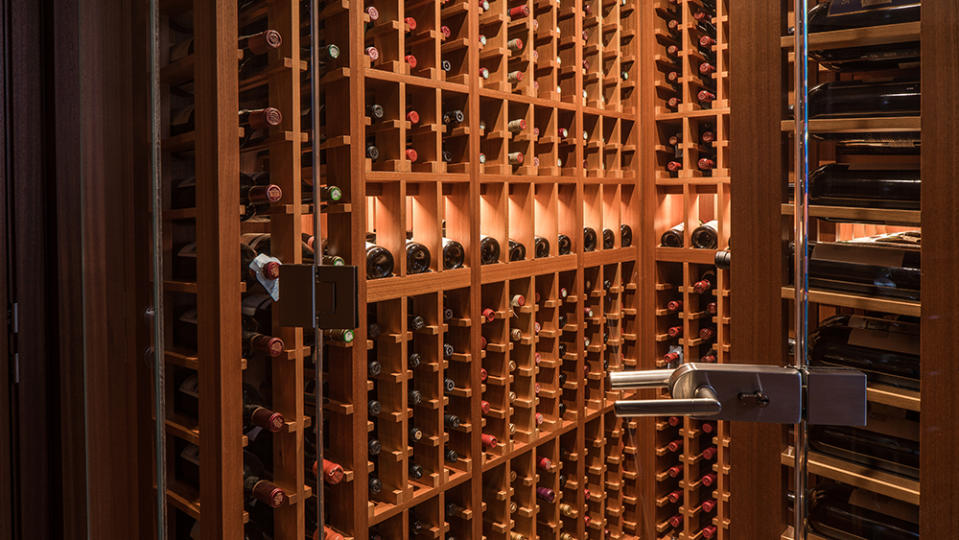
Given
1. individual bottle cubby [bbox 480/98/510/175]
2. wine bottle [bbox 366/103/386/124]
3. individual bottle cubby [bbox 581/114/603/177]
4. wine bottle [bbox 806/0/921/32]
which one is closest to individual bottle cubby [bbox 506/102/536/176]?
individual bottle cubby [bbox 480/98/510/175]

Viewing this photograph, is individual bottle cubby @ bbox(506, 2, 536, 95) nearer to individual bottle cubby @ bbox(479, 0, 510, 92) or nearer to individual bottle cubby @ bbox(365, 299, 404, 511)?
individual bottle cubby @ bbox(479, 0, 510, 92)

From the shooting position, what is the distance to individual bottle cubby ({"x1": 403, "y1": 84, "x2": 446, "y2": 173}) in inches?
45.2

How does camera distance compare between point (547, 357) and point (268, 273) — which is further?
point (547, 357)

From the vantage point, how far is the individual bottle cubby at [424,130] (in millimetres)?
1147

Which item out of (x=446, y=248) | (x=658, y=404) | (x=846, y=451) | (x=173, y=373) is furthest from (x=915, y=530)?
(x=446, y=248)

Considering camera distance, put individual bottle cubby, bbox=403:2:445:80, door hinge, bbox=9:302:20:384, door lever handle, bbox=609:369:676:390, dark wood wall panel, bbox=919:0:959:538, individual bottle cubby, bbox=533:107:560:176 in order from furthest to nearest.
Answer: individual bottle cubby, bbox=403:2:445:80
individual bottle cubby, bbox=533:107:560:176
door hinge, bbox=9:302:20:384
door lever handle, bbox=609:369:676:390
dark wood wall panel, bbox=919:0:959:538

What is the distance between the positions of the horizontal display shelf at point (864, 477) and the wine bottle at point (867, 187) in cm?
15

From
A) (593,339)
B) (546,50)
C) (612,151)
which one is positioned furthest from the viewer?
(546,50)

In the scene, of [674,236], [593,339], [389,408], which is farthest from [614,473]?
[389,408]

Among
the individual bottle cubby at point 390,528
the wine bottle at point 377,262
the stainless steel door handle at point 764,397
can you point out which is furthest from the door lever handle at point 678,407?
the individual bottle cubby at point 390,528

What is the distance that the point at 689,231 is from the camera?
547mm

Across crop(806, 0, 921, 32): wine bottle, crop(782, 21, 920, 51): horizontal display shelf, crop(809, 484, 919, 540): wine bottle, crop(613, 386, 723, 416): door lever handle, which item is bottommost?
crop(809, 484, 919, 540): wine bottle

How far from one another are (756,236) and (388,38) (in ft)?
2.64

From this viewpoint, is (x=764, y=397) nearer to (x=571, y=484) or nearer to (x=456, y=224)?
(x=571, y=484)
